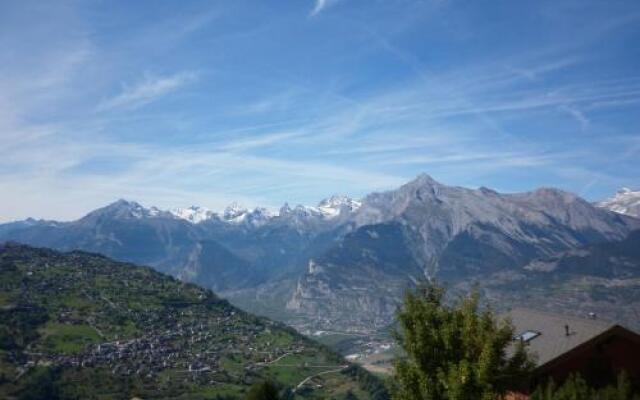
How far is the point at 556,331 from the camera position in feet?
128

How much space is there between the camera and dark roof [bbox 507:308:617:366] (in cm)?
3653

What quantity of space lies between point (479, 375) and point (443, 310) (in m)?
4.00

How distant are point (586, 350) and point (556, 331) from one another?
Result: 233cm

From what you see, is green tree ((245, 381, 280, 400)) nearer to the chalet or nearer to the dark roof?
the dark roof

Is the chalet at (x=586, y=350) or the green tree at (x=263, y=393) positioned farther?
the green tree at (x=263, y=393)

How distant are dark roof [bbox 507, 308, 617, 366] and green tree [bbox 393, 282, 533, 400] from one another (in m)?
11.1

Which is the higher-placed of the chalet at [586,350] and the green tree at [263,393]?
the chalet at [586,350]

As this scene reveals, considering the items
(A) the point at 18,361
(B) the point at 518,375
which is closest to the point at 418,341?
(B) the point at 518,375

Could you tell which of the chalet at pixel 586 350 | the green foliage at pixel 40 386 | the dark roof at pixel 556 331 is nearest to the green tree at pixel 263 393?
the dark roof at pixel 556 331

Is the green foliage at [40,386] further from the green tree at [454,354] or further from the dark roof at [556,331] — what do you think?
the green tree at [454,354]

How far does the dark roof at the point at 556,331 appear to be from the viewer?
120ft

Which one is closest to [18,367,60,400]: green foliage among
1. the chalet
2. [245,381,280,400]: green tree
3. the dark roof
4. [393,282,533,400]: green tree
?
[245,381,280,400]: green tree

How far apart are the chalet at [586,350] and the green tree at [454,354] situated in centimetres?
1304

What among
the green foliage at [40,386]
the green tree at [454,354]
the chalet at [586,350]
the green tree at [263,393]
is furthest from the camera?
the green foliage at [40,386]
